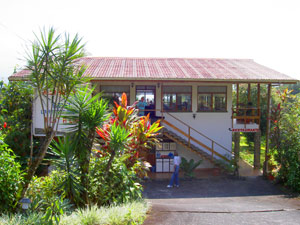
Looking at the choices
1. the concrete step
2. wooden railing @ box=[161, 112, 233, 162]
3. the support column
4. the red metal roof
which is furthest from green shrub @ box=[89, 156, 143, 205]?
the support column

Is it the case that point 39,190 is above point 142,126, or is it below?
below

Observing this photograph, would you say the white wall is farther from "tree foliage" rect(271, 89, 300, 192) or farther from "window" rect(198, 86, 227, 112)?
"tree foliage" rect(271, 89, 300, 192)

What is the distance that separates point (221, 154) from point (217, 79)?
166 inches

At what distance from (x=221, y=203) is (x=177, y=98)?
7.43 metres

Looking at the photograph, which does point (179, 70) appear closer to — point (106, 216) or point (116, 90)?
point (116, 90)

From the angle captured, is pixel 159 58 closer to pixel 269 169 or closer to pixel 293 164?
pixel 269 169

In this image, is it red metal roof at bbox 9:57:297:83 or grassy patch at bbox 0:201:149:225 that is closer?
grassy patch at bbox 0:201:149:225

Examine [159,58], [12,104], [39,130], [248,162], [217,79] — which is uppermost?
[159,58]

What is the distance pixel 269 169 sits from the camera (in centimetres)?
1334

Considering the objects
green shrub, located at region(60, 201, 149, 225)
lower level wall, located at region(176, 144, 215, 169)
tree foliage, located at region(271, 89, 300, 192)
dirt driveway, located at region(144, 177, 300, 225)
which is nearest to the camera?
green shrub, located at region(60, 201, 149, 225)

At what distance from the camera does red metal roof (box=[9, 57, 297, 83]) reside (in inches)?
534

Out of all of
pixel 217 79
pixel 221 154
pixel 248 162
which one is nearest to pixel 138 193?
pixel 217 79

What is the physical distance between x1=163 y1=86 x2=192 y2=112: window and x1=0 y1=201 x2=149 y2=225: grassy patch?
931cm

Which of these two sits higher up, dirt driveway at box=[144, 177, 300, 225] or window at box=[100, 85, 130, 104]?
window at box=[100, 85, 130, 104]
